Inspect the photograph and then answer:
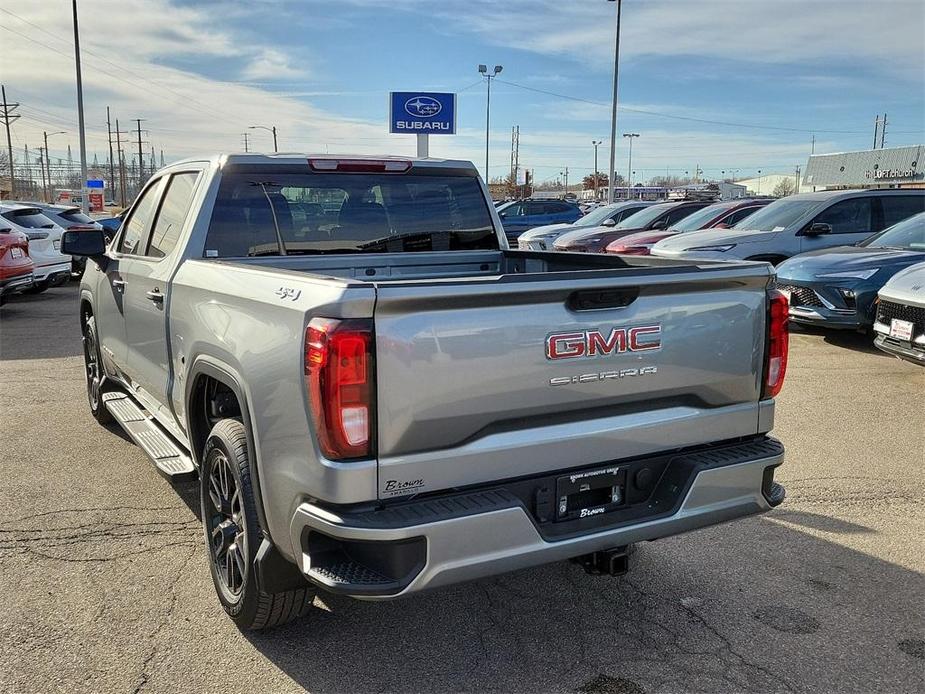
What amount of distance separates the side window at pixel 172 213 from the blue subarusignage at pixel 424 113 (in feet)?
71.9

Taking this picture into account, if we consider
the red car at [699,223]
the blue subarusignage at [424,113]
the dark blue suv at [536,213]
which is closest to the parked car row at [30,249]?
the red car at [699,223]

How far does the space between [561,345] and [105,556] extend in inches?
106

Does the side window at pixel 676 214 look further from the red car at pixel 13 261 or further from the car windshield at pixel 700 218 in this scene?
the red car at pixel 13 261

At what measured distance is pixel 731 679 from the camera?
9.75 ft

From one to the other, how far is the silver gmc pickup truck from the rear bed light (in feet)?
1.72

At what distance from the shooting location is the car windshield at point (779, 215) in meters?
11.8

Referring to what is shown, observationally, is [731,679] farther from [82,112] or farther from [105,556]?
[82,112]

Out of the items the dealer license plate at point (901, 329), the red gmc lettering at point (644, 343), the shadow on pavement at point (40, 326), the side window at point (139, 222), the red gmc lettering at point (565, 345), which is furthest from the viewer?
the shadow on pavement at point (40, 326)

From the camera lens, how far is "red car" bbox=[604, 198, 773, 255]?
14992mm

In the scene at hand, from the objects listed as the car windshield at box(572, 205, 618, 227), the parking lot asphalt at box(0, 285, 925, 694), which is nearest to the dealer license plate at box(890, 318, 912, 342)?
the parking lot asphalt at box(0, 285, 925, 694)

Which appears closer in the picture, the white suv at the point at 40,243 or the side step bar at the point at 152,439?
the side step bar at the point at 152,439

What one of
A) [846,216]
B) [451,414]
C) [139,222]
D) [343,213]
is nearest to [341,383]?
[451,414]

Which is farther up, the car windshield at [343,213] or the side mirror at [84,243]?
the car windshield at [343,213]

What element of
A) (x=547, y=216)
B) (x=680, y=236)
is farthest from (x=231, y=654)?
(x=547, y=216)
